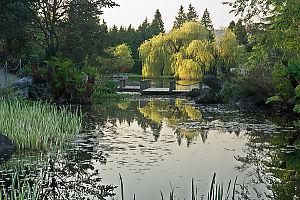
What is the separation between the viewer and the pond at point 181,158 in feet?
17.4

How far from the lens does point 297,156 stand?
6.98 metres

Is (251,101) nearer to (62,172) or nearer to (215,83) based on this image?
(215,83)

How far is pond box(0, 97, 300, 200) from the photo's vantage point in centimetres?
529

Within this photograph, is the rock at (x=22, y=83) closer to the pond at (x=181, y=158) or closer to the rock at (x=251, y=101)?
the pond at (x=181, y=158)

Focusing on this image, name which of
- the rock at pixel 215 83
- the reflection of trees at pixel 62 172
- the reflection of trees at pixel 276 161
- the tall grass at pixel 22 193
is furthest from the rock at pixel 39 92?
the tall grass at pixel 22 193

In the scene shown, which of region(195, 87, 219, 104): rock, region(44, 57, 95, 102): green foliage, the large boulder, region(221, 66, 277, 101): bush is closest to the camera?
the large boulder

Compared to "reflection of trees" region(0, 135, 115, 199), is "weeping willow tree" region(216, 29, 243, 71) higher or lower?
higher

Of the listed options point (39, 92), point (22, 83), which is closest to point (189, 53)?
point (39, 92)

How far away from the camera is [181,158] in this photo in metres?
6.92

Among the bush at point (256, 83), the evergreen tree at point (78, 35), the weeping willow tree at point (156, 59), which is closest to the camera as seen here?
the bush at point (256, 83)

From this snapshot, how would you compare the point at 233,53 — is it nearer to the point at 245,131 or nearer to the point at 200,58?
the point at 200,58

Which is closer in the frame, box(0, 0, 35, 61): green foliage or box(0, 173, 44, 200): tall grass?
box(0, 173, 44, 200): tall grass

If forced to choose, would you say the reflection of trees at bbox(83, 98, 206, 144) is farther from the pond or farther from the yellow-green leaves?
the yellow-green leaves

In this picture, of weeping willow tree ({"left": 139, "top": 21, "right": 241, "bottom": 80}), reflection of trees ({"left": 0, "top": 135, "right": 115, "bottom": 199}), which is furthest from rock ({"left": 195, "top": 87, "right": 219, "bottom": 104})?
weeping willow tree ({"left": 139, "top": 21, "right": 241, "bottom": 80})
